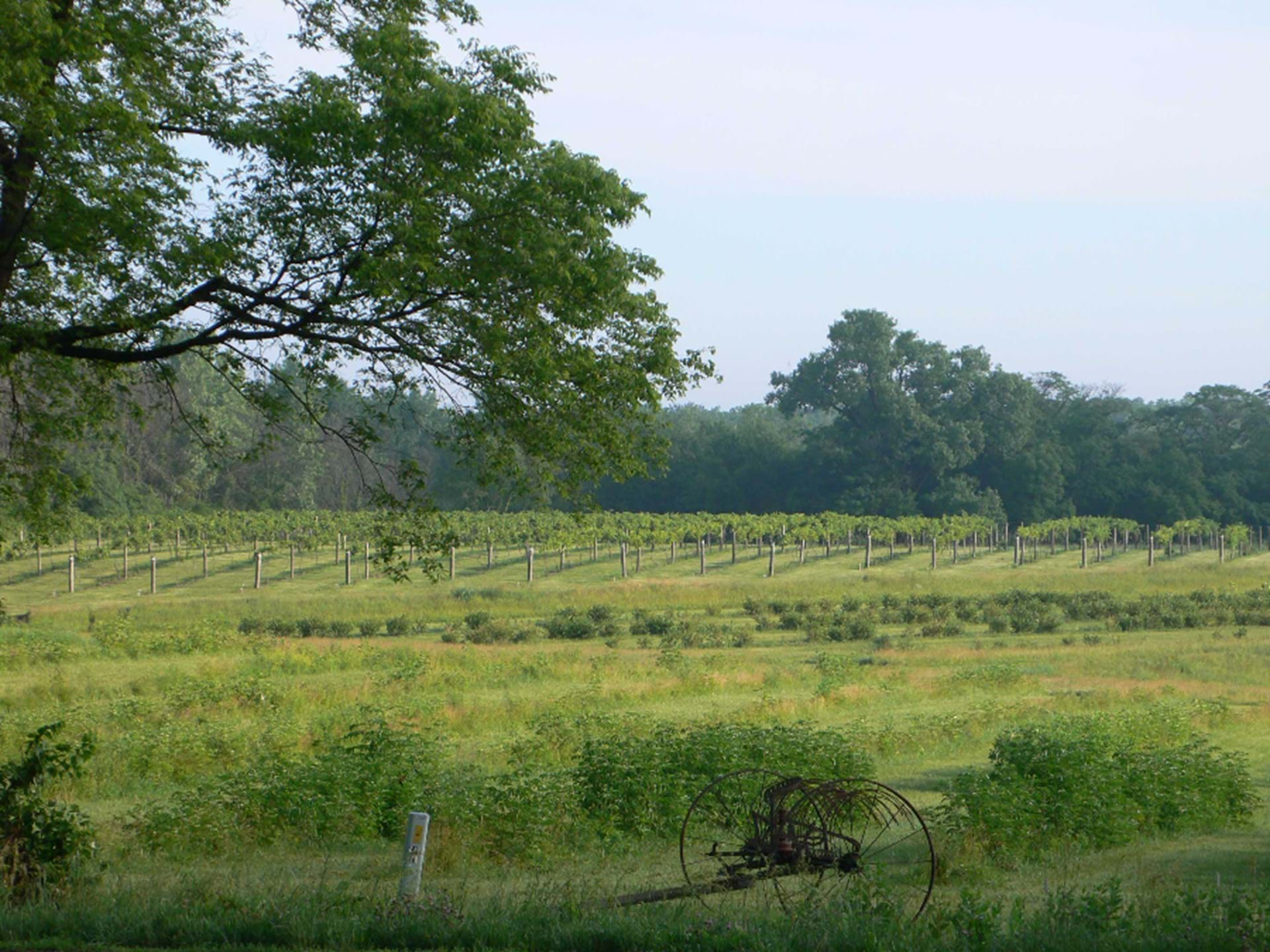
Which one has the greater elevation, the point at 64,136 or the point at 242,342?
the point at 64,136

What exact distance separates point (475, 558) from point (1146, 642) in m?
39.1

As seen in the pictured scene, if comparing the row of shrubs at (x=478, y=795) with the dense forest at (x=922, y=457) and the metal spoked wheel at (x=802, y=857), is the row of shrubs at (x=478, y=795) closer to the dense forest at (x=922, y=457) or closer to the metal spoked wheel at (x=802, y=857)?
the metal spoked wheel at (x=802, y=857)

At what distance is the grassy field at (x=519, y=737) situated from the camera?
7.29 meters

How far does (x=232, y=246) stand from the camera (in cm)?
1093

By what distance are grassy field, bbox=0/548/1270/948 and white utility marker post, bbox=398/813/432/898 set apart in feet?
0.60

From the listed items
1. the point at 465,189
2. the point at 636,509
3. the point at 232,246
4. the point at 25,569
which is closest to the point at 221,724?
the point at 232,246

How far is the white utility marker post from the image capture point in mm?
7113

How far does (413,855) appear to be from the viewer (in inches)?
284

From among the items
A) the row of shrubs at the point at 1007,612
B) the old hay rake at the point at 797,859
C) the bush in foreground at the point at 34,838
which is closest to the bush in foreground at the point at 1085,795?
the old hay rake at the point at 797,859

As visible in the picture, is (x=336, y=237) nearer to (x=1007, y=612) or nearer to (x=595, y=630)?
(x=595, y=630)

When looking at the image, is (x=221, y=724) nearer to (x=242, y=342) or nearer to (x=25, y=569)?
(x=242, y=342)

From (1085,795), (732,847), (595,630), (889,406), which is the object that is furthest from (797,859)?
(889,406)

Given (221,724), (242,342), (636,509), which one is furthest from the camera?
(636,509)

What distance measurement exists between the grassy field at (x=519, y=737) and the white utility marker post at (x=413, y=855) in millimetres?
183
